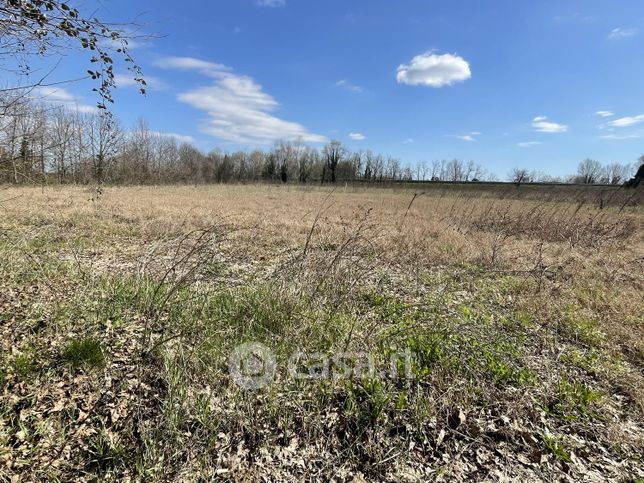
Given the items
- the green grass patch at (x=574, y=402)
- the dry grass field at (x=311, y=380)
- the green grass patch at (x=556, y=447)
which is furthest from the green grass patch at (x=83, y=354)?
the green grass patch at (x=574, y=402)

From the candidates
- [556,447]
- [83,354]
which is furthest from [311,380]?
[83,354]

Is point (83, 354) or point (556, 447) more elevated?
point (83, 354)

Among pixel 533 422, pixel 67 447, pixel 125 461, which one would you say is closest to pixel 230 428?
pixel 125 461

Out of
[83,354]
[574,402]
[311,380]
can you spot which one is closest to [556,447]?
[574,402]

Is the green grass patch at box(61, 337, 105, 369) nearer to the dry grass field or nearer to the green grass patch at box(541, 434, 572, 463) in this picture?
the dry grass field

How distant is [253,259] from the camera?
Result: 6.79 metres

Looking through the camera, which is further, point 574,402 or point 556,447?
point 574,402

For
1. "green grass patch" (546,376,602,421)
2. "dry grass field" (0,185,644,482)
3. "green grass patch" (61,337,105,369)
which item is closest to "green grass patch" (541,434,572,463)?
"dry grass field" (0,185,644,482)

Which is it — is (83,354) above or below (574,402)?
above

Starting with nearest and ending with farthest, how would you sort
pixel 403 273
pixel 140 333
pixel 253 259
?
pixel 140 333
pixel 403 273
pixel 253 259

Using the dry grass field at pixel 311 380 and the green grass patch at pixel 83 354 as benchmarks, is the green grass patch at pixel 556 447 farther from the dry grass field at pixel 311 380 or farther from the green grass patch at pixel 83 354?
the green grass patch at pixel 83 354

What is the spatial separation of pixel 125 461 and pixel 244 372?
103 cm

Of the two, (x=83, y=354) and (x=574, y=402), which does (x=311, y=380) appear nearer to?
(x=83, y=354)

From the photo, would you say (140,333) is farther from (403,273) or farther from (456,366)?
(403,273)
